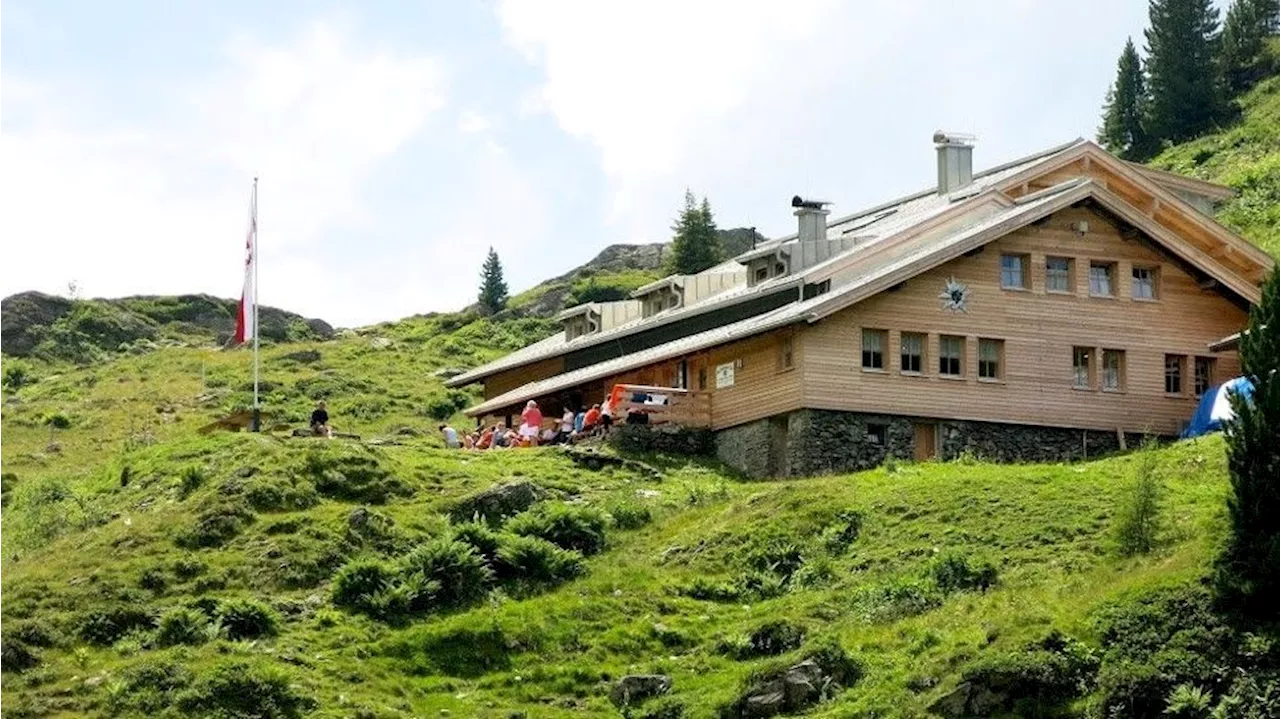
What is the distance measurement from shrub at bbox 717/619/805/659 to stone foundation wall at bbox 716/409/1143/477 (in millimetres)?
16628

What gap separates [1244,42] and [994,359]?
3313 inches

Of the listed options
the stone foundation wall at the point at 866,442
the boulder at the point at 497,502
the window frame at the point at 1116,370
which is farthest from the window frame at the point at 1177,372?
the boulder at the point at 497,502

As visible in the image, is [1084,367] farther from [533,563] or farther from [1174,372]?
[533,563]

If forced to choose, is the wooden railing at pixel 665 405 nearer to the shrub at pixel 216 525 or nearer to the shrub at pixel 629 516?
the shrub at pixel 629 516

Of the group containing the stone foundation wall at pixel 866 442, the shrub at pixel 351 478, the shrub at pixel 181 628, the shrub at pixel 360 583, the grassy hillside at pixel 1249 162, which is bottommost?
the shrub at pixel 181 628

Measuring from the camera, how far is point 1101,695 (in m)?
39.8

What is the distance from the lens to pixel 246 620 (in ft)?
156

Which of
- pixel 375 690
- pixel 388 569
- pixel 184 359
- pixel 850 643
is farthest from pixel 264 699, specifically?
pixel 184 359

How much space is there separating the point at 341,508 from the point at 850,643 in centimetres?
1451

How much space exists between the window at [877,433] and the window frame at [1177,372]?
8480mm

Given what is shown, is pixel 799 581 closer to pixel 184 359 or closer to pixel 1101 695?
pixel 1101 695

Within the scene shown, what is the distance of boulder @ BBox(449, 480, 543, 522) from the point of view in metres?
55.0

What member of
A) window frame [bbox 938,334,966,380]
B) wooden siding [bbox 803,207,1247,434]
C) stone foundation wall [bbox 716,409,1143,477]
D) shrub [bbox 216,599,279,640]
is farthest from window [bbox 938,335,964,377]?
shrub [bbox 216,599,279,640]

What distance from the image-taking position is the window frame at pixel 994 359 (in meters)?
65.0
